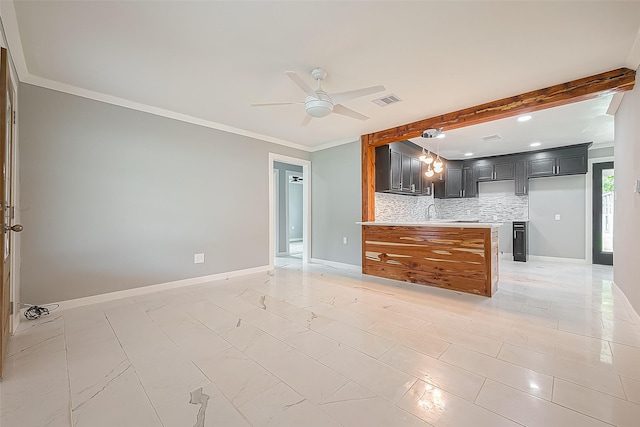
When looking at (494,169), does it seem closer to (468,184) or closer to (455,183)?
(468,184)

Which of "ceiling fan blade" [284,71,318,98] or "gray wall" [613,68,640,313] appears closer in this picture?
"ceiling fan blade" [284,71,318,98]

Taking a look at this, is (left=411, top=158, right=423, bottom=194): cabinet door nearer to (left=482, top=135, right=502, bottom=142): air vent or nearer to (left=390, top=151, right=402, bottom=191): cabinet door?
(left=390, top=151, right=402, bottom=191): cabinet door

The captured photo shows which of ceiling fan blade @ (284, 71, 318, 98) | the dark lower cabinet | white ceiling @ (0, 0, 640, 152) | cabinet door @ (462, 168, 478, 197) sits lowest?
the dark lower cabinet

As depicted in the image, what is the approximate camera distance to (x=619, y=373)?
1.80 m

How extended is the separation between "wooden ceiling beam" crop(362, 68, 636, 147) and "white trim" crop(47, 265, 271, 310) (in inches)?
144

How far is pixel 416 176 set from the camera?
605 centimetres

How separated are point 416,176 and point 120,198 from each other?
532 cm

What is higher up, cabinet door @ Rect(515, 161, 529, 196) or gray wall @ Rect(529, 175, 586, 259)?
cabinet door @ Rect(515, 161, 529, 196)

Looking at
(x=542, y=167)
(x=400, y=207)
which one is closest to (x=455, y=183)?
(x=542, y=167)

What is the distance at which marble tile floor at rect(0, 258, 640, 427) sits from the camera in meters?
1.45

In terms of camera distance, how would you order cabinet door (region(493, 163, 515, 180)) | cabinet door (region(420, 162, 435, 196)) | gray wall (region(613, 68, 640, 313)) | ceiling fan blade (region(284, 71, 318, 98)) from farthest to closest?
cabinet door (region(493, 163, 515, 180)) < cabinet door (region(420, 162, 435, 196)) < gray wall (region(613, 68, 640, 313)) < ceiling fan blade (region(284, 71, 318, 98))

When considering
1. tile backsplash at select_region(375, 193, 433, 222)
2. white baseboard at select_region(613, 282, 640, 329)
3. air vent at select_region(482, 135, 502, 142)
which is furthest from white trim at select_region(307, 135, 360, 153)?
white baseboard at select_region(613, 282, 640, 329)

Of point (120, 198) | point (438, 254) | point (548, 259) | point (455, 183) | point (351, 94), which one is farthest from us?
point (455, 183)

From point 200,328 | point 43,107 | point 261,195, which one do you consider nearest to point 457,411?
point 200,328
